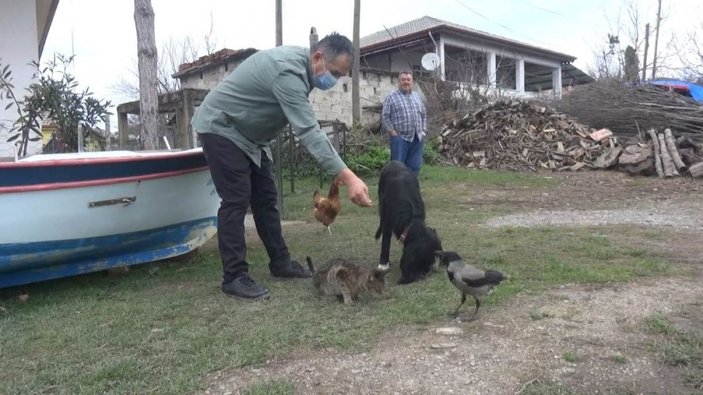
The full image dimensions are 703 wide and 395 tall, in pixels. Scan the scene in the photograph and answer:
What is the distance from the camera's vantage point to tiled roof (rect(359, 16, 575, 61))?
24822 millimetres

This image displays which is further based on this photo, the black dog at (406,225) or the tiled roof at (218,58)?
the tiled roof at (218,58)

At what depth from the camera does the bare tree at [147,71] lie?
6852mm

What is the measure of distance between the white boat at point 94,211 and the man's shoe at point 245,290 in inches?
45.0

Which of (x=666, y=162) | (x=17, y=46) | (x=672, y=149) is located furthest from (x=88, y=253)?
(x=672, y=149)

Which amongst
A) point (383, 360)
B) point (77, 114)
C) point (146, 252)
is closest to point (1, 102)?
point (77, 114)

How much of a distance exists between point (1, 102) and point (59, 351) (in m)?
5.80

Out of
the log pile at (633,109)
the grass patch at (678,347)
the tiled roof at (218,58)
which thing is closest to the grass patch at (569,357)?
the grass patch at (678,347)

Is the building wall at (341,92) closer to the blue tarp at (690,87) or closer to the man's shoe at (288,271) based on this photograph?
the blue tarp at (690,87)

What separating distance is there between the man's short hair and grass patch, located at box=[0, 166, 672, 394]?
1646 mm

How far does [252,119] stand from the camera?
400 cm

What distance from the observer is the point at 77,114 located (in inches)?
248

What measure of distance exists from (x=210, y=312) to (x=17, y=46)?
602 cm

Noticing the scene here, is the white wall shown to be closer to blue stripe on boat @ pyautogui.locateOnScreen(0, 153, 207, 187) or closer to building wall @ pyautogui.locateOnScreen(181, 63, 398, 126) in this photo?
blue stripe on boat @ pyautogui.locateOnScreen(0, 153, 207, 187)

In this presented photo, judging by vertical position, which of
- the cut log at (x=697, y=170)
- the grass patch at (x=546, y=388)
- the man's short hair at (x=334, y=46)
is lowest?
the grass patch at (x=546, y=388)
